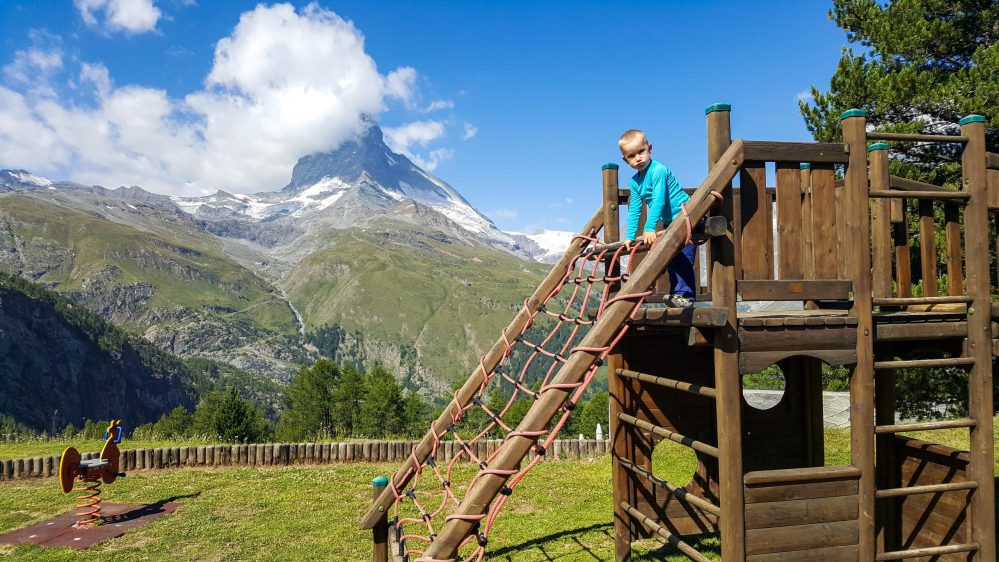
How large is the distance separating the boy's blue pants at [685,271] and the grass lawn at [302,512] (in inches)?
165

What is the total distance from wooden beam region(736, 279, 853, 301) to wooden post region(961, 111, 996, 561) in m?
1.46

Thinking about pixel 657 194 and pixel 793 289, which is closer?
pixel 793 289

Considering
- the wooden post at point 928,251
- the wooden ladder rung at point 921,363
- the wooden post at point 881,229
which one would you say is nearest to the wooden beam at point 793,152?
the wooden post at point 881,229

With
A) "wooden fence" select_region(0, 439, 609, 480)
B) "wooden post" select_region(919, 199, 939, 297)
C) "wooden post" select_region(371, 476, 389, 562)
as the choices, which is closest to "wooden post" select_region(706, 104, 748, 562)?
"wooden post" select_region(919, 199, 939, 297)

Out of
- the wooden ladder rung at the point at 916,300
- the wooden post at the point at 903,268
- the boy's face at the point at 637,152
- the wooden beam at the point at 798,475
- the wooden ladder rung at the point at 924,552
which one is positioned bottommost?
the wooden ladder rung at the point at 924,552

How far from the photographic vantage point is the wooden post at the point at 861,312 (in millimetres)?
5387

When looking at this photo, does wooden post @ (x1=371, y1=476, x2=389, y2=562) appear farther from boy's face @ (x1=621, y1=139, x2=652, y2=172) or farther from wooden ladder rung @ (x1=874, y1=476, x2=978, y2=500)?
wooden ladder rung @ (x1=874, y1=476, x2=978, y2=500)

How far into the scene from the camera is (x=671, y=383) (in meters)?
6.29

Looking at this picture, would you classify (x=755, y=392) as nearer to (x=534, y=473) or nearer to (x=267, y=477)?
(x=534, y=473)

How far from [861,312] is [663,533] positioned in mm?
3043

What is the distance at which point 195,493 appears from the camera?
42.7 ft

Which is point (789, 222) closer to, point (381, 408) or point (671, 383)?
point (671, 383)

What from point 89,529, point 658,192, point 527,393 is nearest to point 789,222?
point 658,192

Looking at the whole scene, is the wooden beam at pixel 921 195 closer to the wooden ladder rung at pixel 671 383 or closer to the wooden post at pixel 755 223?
the wooden post at pixel 755 223
